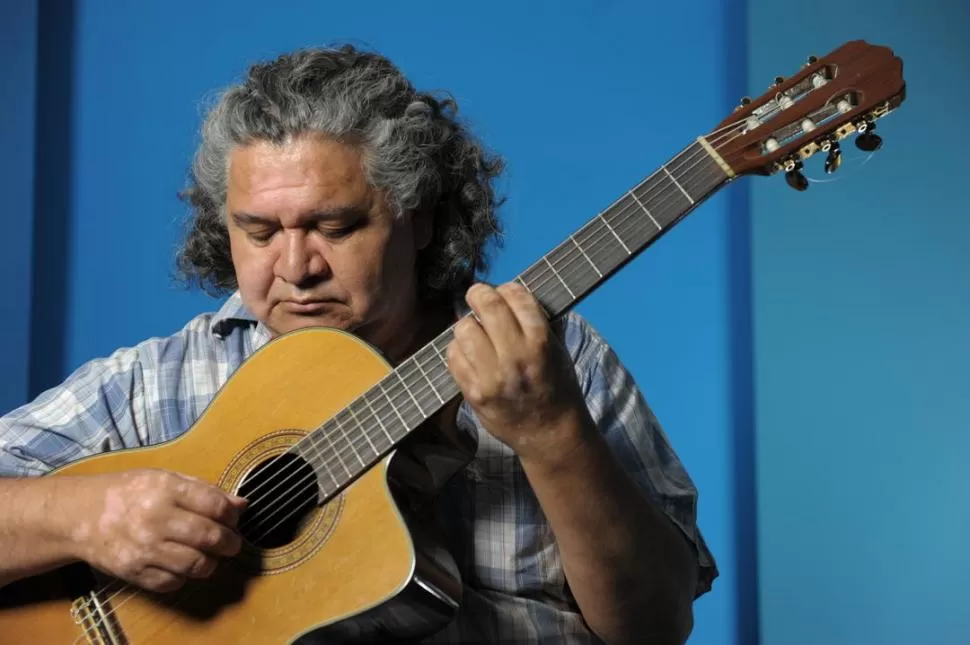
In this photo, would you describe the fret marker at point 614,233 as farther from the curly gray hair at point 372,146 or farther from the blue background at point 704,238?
the blue background at point 704,238

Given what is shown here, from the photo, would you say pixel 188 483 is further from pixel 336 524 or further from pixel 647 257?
pixel 647 257

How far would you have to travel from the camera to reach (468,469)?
1.30 metres

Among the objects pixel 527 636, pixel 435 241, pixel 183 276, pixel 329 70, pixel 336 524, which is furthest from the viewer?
pixel 183 276

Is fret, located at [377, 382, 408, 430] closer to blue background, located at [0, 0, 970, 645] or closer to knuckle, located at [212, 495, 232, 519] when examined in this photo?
knuckle, located at [212, 495, 232, 519]

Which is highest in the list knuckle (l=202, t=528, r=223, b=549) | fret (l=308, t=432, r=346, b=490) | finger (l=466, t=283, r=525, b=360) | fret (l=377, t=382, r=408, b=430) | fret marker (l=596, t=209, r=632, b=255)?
fret marker (l=596, t=209, r=632, b=255)

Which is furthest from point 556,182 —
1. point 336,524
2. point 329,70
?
point 336,524

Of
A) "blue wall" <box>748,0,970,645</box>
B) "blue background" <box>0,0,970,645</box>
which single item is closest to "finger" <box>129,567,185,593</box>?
"blue background" <box>0,0,970,645</box>

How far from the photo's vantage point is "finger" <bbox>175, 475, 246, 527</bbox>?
3.41 ft

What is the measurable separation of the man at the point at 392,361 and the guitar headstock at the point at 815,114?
0.26 m

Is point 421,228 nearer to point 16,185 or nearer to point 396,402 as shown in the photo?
point 396,402

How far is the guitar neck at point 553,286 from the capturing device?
102 cm

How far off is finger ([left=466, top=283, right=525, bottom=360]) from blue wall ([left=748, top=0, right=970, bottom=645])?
125 centimetres

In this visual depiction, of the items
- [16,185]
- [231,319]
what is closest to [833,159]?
[231,319]

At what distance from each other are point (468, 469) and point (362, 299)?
0.82ft
